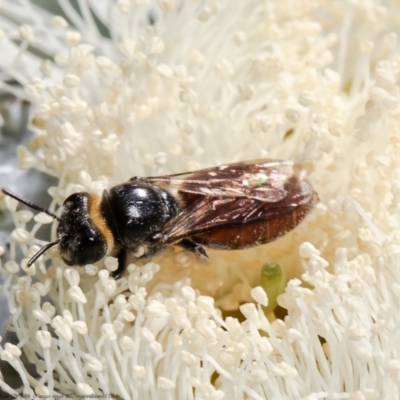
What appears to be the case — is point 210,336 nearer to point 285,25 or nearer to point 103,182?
point 103,182

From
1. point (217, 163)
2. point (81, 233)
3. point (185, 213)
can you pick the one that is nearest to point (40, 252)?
point (81, 233)

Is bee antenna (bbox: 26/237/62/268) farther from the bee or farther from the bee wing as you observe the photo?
the bee wing

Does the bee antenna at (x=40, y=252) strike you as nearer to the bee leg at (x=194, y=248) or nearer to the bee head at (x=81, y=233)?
the bee head at (x=81, y=233)

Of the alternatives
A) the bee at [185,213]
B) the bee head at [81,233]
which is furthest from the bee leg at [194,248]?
the bee head at [81,233]

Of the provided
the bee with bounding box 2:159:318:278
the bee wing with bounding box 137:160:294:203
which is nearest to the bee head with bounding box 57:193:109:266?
the bee with bounding box 2:159:318:278

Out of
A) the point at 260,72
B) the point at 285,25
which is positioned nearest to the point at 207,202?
the point at 260,72

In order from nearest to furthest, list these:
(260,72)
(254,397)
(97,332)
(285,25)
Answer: (254,397)
(97,332)
(260,72)
(285,25)
